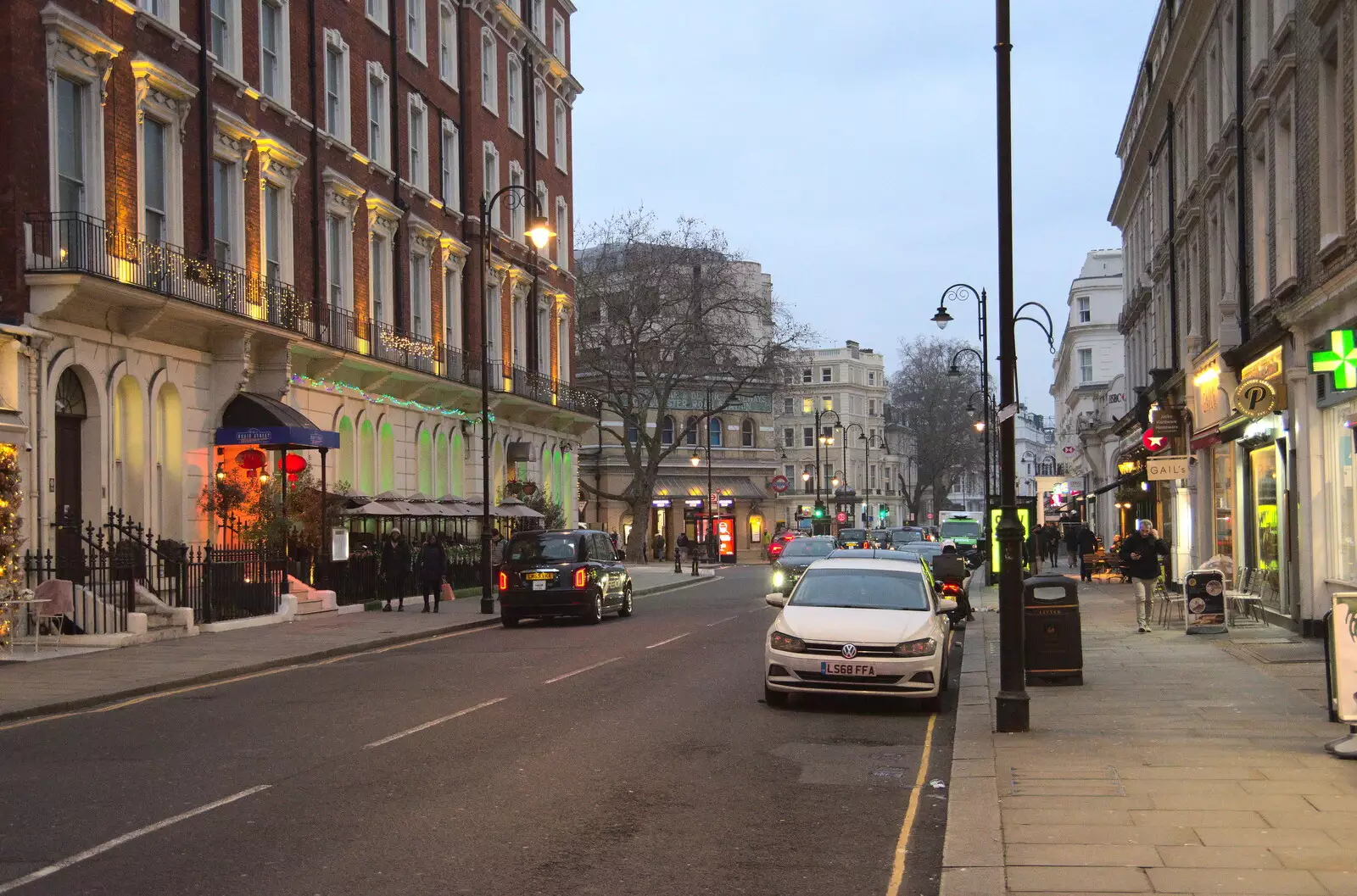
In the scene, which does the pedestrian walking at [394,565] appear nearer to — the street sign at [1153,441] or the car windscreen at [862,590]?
the street sign at [1153,441]

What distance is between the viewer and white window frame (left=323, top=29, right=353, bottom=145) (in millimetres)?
35094

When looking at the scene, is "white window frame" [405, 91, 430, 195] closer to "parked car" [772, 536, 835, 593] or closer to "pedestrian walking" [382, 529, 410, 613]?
"pedestrian walking" [382, 529, 410, 613]

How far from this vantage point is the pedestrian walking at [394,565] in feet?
106

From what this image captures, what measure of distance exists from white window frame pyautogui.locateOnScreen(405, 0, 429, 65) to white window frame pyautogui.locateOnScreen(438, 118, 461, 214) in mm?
2361

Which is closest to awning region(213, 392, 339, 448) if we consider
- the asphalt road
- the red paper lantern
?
the red paper lantern

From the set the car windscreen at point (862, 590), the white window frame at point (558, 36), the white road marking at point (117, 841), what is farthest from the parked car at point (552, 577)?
the white window frame at point (558, 36)

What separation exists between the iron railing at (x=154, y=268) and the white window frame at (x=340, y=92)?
5.67m

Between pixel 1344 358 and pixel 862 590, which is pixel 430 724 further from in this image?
pixel 1344 358

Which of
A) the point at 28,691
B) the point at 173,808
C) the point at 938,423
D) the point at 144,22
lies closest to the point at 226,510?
the point at 144,22

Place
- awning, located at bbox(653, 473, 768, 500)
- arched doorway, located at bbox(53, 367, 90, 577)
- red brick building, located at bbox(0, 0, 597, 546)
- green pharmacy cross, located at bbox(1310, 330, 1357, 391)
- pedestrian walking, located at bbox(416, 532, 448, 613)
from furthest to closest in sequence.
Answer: awning, located at bbox(653, 473, 768, 500)
pedestrian walking, located at bbox(416, 532, 448, 613)
arched doorway, located at bbox(53, 367, 90, 577)
red brick building, located at bbox(0, 0, 597, 546)
green pharmacy cross, located at bbox(1310, 330, 1357, 391)

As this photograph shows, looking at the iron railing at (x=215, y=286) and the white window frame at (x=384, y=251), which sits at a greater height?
the white window frame at (x=384, y=251)

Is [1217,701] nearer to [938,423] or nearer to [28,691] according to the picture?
[28,691]

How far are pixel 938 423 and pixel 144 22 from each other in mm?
89176

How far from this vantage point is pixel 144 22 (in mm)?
26000
